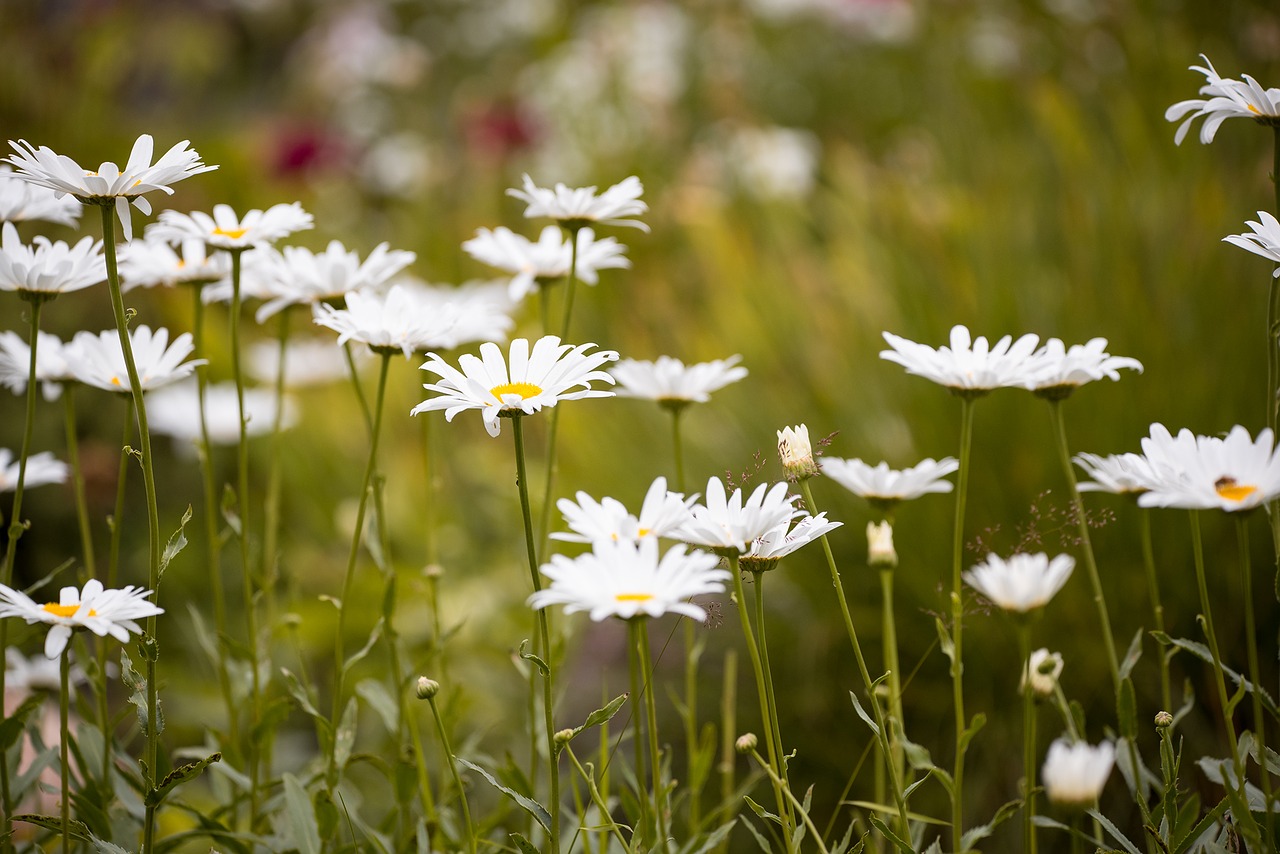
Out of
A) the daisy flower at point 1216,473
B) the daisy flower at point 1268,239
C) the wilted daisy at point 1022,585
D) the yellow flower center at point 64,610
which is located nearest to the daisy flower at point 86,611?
the yellow flower center at point 64,610

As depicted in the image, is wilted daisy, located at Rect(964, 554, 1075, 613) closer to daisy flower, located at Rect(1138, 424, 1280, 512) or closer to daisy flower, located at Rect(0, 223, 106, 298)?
daisy flower, located at Rect(1138, 424, 1280, 512)

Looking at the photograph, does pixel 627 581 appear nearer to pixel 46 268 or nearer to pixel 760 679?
pixel 760 679

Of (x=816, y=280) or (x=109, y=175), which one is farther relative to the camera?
(x=816, y=280)

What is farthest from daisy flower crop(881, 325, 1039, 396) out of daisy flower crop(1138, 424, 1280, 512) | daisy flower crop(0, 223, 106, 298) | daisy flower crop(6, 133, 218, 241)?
daisy flower crop(0, 223, 106, 298)

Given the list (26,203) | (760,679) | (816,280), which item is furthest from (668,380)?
(816,280)

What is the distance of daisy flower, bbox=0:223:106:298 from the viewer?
734 millimetres

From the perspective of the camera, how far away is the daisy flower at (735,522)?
605 mm

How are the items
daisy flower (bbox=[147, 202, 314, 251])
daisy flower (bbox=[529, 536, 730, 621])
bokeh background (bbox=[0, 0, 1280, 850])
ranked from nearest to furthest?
1. daisy flower (bbox=[529, 536, 730, 621])
2. daisy flower (bbox=[147, 202, 314, 251])
3. bokeh background (bbox=[0, 0, 1280, 850])

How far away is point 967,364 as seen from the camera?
0.71 m

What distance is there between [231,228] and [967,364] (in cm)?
59

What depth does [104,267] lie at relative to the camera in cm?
79

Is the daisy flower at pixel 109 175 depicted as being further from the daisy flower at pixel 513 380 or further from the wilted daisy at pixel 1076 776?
the wilted daisy at pixel 1076 776

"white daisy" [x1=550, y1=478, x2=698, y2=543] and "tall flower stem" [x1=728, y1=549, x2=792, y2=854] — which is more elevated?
"white daisy" [x1=550, y1=478, x2=698, y2=543]

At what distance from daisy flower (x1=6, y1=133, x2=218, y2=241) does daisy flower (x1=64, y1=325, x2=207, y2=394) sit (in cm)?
16
